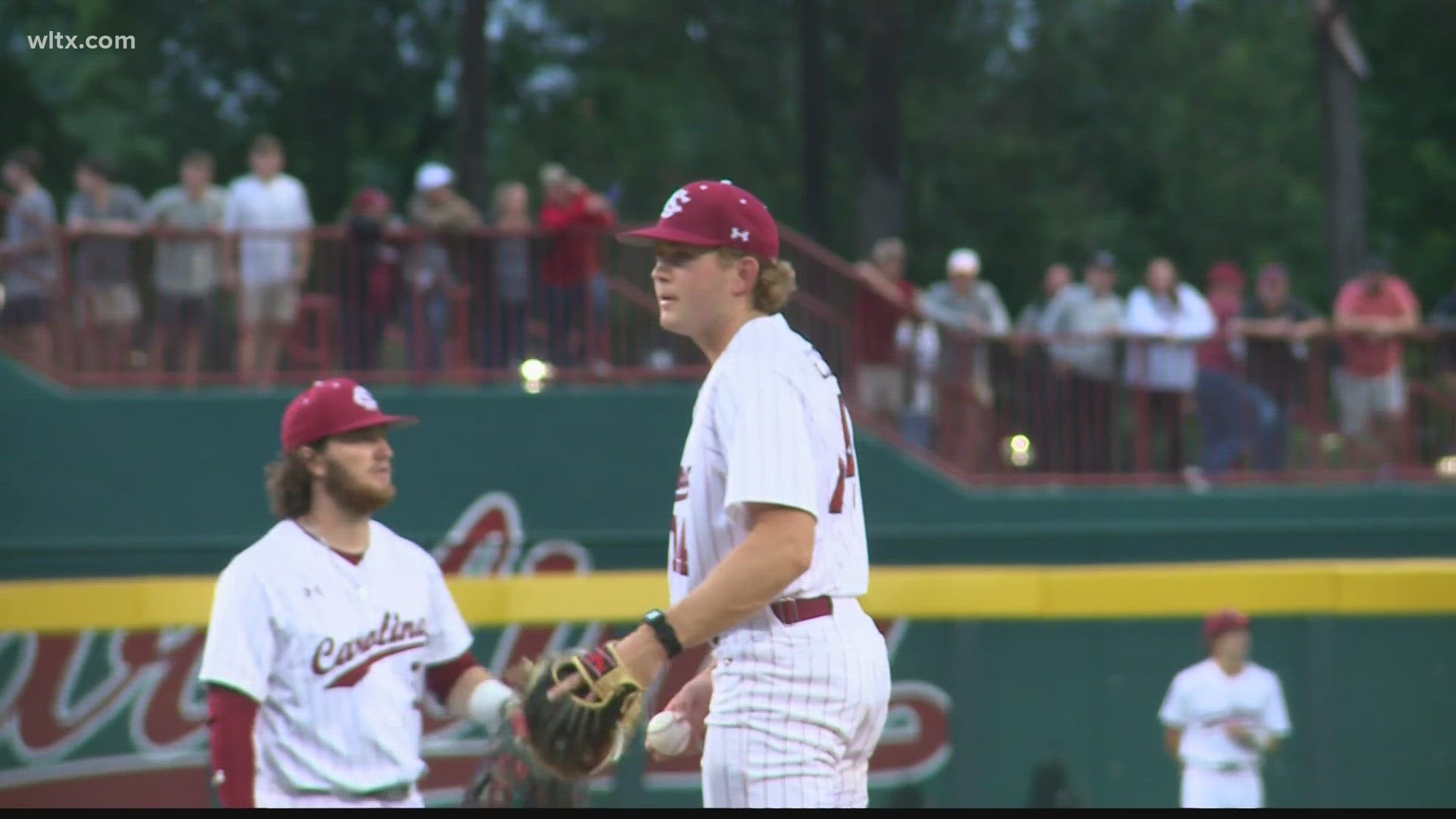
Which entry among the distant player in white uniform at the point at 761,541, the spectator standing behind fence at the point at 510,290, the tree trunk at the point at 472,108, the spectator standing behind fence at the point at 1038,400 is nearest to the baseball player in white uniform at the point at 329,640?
the distant player in white uniform at the point at 761,541

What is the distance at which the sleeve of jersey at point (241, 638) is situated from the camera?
4.80 meters

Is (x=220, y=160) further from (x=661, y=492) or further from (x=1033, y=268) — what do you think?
(x=661, y=492)

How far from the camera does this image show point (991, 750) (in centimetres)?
1066

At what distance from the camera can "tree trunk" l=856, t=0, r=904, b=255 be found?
17.9 metres

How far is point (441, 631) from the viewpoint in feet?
17.5

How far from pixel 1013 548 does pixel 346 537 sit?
6596 millimetres

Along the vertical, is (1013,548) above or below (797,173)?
below

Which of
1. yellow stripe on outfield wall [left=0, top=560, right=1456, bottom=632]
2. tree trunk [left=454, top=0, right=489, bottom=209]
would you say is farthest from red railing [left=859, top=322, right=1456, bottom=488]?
tree trunk [left=454, top=0, right=489, bottom=209]

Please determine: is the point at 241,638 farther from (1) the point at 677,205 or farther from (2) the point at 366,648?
(1) the point at 677,205

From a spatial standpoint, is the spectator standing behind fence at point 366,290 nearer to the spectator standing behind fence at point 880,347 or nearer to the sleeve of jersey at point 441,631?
the spectator standing behind fence at point 880,347

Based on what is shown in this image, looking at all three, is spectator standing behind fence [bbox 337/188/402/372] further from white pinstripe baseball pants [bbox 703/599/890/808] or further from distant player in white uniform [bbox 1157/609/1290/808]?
white pinstripe baseball pants [bbox 703/599/890/808]

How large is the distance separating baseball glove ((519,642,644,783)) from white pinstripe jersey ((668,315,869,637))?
10.2 inches

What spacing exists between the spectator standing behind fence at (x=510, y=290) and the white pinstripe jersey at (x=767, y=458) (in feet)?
24.1

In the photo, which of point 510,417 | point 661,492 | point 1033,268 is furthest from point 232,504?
point 1033,268
